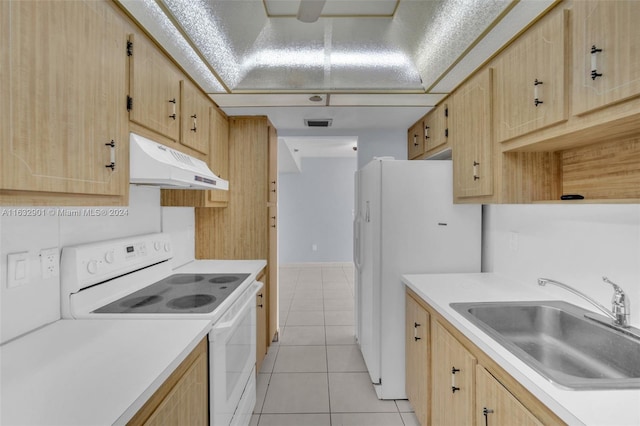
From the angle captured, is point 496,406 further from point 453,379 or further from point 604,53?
point 604,53

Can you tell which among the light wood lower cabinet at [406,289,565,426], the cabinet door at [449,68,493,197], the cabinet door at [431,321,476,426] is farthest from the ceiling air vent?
the cabinet door at [431,321,476,426]

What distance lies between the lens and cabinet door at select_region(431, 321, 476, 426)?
1274 mm

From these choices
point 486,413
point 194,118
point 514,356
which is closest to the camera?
point 514,356

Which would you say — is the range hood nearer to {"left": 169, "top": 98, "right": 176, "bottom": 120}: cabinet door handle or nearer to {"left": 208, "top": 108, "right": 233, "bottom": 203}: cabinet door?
{"left": 169, "top": 98, "right": 176, "bottom": 120}: cabinet door handle

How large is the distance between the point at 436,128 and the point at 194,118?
1.82 metres

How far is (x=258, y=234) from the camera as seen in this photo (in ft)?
8.63

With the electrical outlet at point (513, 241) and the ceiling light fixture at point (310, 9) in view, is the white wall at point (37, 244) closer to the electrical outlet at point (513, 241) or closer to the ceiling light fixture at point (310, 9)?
the ceiling light fixture at point (310, 9)

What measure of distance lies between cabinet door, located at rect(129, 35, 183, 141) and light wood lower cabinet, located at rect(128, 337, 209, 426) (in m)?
1.07

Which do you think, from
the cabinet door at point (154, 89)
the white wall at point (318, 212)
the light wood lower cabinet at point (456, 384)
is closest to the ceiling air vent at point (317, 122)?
the cabinet door at point (154, 89)

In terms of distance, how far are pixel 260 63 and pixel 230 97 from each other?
0.45m

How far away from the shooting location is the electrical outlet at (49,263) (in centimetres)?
121

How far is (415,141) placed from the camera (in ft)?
9.46

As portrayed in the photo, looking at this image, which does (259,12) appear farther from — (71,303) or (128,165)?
(71,303)

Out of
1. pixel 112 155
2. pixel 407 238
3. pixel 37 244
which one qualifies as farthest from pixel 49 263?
pixel 407 238
